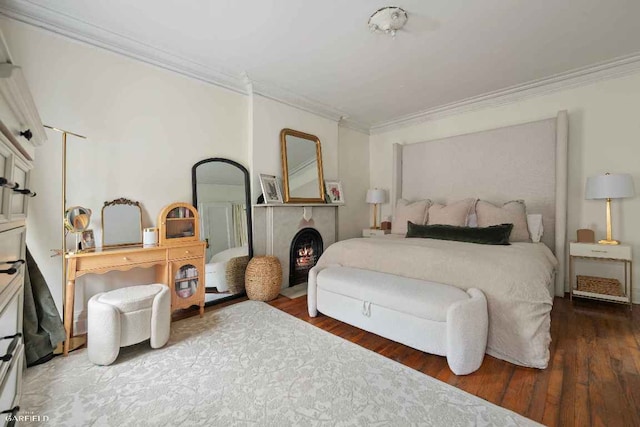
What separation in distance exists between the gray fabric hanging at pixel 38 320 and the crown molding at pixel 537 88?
4.76 m

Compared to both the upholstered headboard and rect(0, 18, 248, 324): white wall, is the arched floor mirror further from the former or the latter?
the upholstered headboard

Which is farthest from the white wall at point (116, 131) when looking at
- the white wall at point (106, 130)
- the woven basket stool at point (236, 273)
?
the woven basket stool at point (236, 273)

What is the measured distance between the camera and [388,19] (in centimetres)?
212

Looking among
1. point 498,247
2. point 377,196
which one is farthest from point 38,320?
point 377,196

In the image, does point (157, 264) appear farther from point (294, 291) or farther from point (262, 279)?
point (294, 291)

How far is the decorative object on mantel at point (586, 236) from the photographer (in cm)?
297

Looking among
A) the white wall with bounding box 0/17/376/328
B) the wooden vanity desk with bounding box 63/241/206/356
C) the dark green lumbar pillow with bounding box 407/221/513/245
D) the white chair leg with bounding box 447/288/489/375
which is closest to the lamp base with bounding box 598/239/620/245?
the dark green lumbar pillow with bounding box 407/221/513/245

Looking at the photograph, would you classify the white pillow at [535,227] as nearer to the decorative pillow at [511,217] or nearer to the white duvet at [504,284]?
the decorative pillow at [511,217]

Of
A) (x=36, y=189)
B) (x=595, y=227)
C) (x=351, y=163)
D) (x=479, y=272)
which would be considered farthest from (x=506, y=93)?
(x=36, y=189)

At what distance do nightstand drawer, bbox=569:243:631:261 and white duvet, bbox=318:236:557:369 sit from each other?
4.33 ft

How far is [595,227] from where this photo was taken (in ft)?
9.99

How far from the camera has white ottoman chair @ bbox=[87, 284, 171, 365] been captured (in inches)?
69.9

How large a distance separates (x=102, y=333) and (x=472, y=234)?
10.9 ft

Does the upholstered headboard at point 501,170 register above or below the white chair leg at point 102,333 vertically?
above
